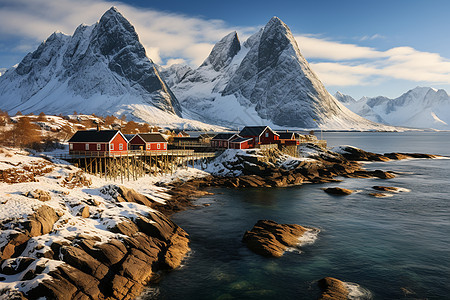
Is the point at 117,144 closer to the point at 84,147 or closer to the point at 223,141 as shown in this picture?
the point at 84,147

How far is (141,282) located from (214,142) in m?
61.6

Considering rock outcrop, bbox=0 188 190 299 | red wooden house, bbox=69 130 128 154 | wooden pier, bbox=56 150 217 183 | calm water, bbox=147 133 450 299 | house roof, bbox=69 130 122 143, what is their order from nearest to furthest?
rock outcrop, bbox=0 188 190 299, calm water, bbox=147 133 450 299, wooden pier, bbox=56 150 217 183, red wooden house, bbox=69 130 128 154, house roof, bbox=69 130 122 143

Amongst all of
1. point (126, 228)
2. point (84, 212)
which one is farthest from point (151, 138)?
point (126, 228)

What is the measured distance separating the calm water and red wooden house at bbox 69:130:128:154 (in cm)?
1773

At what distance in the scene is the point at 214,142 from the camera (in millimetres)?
81938

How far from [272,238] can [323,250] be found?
424 centimetres

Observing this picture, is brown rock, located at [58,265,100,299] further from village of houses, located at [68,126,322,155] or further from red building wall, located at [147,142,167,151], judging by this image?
red building wall, located at [147,142,167,151]

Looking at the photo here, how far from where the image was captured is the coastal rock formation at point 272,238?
2645 cm

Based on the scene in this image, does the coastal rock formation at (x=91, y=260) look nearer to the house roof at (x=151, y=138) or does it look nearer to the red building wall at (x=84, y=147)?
the red building wall at (x=84, y=147)

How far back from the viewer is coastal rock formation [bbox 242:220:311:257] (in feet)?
86.8

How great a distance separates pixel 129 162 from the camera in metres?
54.5

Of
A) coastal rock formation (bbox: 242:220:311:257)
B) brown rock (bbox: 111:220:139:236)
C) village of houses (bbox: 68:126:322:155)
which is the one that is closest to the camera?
brown rock (bbox: 111:220:139:236)

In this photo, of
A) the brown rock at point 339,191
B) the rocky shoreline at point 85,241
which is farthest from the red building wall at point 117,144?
the brown rock at point 339,191

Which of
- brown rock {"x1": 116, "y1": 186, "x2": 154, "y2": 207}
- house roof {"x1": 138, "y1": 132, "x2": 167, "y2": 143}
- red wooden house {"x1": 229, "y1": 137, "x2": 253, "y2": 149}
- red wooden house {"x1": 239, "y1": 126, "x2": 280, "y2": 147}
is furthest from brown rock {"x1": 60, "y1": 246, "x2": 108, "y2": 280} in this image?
red wooden house {"x1": 239, "y1": 126, "x2": 280, "y2": 147}
